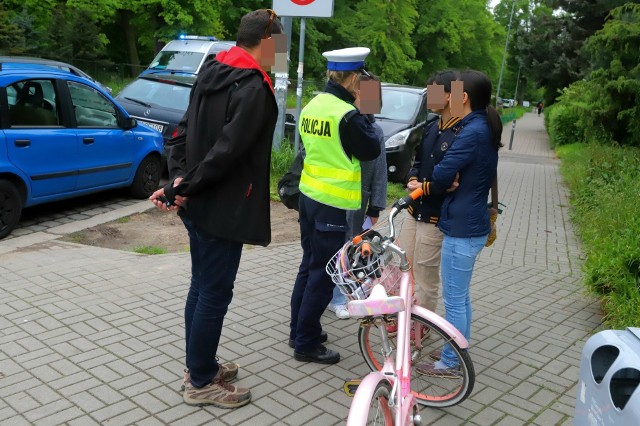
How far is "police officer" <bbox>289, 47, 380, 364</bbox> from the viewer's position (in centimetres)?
367

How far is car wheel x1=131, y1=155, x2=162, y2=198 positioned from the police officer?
527 centimetres

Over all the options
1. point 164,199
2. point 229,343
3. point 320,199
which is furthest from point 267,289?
point 164,199

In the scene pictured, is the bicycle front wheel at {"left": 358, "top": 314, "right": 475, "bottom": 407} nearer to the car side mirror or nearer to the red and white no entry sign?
the car side mirror

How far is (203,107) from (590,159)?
1114 cm

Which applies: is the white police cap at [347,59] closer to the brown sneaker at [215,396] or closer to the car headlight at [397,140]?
the brown sneaker at [215,396]

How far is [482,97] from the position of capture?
373 centimetres

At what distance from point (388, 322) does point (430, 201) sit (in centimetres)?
118

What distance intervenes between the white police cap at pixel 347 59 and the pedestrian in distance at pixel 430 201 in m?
0.51

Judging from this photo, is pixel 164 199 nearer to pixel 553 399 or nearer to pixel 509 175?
pixel 553 399

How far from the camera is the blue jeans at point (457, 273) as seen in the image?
3.71 m

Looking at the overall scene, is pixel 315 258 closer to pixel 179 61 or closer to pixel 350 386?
pixel 350 386

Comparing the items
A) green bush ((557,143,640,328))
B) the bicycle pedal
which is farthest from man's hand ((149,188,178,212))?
green bush ((557,143,640,328))

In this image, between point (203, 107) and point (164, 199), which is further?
point (164, 199)

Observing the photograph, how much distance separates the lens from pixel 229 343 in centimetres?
437
